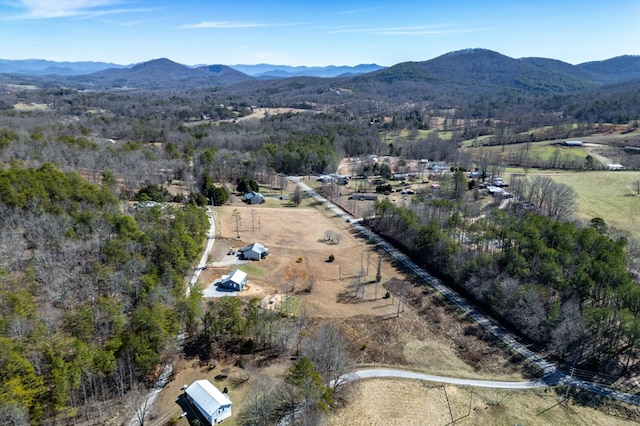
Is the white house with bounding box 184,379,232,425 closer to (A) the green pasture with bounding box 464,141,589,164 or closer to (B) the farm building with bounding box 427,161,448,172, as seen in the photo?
(B) the farm building with bounding box 427,161,448,172

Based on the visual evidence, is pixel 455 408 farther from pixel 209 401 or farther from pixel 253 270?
pixel 253 270

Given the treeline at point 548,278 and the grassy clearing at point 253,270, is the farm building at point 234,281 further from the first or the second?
the treeline at point 548,278

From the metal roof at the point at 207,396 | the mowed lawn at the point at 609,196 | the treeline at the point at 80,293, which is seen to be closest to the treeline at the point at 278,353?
the metal roof at the point at 207,396

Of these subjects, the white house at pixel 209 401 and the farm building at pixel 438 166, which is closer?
the white house at pixel 209 401

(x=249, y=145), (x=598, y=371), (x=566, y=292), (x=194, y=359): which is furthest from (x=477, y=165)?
(x=194, y=359)

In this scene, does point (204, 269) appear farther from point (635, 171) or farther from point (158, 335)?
point (635, 171)

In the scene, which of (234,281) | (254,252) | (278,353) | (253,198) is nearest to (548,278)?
(278,353)

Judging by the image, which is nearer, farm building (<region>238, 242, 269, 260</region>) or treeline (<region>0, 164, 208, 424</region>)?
treeline (<region>0, 164, 208, 424</region>)

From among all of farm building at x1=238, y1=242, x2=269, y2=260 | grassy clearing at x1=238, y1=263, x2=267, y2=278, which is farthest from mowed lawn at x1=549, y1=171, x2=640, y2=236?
grassy clearing at x1=238, y1=263, x2=267, y2=278
